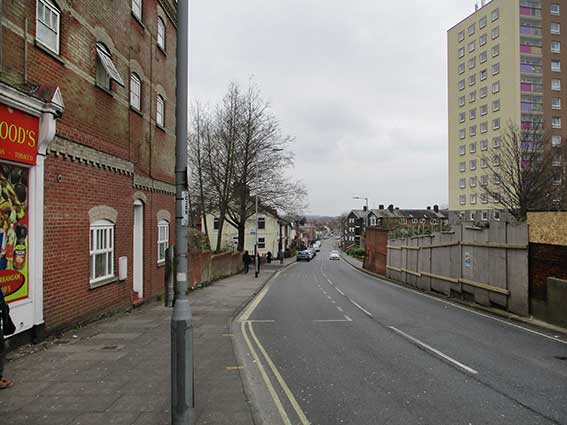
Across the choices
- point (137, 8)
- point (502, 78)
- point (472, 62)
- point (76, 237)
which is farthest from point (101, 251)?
point (472, 62)

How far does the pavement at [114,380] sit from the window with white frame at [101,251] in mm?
1389

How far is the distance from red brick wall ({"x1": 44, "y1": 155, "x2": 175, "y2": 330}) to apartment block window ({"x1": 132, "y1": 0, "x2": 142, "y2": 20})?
205 inches

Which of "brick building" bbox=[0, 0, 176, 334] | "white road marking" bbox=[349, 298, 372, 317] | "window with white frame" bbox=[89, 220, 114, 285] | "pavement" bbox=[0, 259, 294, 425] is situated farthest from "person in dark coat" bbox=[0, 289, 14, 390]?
"white road marking" bbox=[349, 298, 372, 317]

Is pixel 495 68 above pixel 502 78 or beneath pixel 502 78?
above

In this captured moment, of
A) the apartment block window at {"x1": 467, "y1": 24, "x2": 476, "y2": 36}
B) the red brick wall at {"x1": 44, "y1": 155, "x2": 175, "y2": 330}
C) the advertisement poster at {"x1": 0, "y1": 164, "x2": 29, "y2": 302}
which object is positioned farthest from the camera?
the apartment block window at {"x1": 467, "y1": 24, "x2": 476, "y2": 36}

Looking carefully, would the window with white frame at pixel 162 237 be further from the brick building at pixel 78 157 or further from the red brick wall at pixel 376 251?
the red brick wall at pixel 376 251

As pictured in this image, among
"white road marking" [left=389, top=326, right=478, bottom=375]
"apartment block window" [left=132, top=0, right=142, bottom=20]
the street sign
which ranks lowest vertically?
"white road marking" [left=389, top=326, right=478, bottom=375]

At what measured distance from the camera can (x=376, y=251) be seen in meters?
39.8

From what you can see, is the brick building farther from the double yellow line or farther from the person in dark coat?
the double yellow line

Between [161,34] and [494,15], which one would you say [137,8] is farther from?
[494,15]

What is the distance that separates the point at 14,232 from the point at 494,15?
63.5 m

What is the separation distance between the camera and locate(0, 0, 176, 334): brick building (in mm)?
7691

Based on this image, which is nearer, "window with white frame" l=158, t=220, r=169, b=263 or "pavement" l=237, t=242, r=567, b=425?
"pavement" l=237, t=242, r=567, b=425

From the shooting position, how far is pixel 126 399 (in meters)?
5.62
